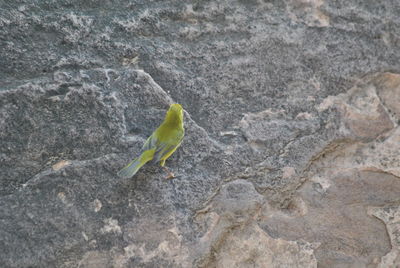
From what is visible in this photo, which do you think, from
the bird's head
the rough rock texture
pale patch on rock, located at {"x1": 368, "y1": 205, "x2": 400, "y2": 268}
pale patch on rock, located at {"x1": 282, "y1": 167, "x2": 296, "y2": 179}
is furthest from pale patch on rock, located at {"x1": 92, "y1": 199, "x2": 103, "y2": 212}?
pale patch on rock, located at {"x1": 368, "y1": 205, "x2": 400, "y2": 268}

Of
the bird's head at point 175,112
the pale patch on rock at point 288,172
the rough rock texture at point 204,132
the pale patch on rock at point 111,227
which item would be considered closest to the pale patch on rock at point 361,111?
the rough rock texture at point 204,132

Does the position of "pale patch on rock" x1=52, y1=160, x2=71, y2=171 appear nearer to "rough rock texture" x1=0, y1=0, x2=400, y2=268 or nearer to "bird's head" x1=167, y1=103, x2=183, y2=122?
"rough rock texture" x1=0, y1=0, x2=400, y2=268

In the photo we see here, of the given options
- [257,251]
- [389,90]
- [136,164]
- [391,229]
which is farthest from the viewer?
[389,90]

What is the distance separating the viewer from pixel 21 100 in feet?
6.46

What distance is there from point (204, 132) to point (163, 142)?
25cm

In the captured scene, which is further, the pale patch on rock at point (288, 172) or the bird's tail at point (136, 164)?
the pale patch on rock at point (288, 172)

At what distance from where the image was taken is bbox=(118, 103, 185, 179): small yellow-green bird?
78.0 inches

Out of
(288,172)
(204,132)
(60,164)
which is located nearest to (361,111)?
(288,172)

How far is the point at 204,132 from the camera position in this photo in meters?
2.21

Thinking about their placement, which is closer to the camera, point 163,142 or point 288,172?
point 163,142

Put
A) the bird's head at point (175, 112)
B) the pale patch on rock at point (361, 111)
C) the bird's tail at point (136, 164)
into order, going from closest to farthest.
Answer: the bird's tail at point (136, 164) < the bird's head at point (175, 112) < the pale patch on rock at point (361, 111)

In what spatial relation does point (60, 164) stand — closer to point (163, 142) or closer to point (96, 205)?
point (96, 205)

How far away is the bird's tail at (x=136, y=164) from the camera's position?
196cm

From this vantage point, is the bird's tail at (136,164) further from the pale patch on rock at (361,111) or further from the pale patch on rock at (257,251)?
the pale patch on rock at (361,111)
